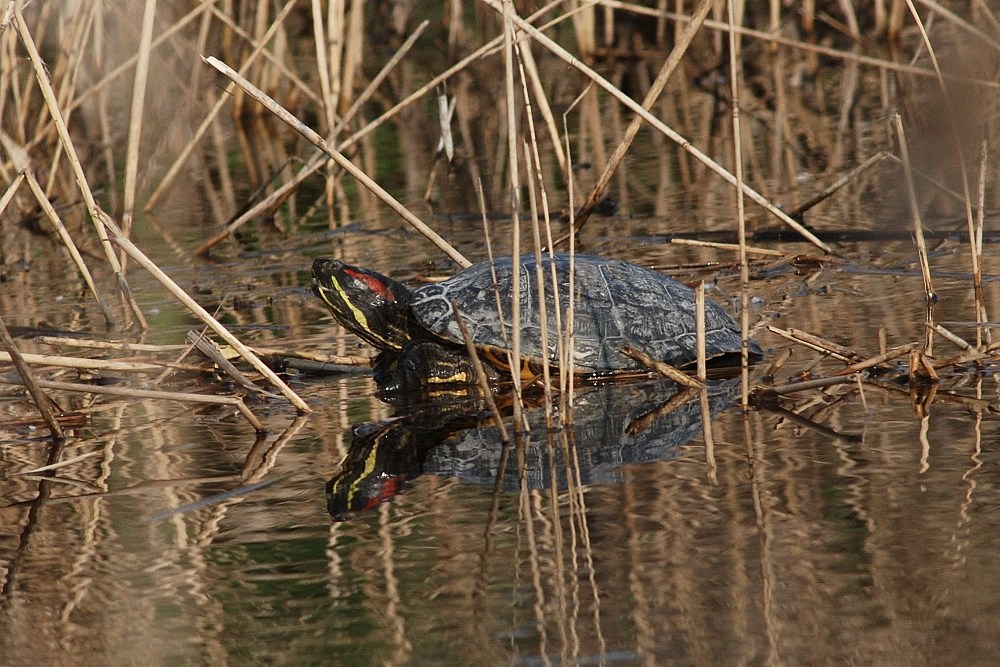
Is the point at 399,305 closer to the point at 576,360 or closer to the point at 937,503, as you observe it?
the point at 576,360

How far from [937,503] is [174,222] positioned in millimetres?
6331

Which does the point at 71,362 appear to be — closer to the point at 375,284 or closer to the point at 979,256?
the point at 375,284

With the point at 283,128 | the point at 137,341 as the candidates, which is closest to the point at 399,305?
the point at 137,341

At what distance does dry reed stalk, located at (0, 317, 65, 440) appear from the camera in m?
3.76

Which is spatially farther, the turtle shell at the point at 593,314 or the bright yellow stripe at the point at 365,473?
the turtle shell at the point at 593,314

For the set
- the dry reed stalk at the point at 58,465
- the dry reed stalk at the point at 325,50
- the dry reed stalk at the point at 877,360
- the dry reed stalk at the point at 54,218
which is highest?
the dry reed stalk at the point at 325,50

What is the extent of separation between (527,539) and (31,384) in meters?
1.69

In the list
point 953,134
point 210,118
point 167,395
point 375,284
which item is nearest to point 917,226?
point 953,134

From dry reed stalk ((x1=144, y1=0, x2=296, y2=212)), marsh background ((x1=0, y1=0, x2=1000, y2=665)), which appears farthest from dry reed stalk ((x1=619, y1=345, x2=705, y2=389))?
dry reed stalk ((x1=144, y1=0, x2=296, y2=212))

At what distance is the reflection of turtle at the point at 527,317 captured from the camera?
14.7 feet

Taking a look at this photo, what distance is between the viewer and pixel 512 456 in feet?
11.8

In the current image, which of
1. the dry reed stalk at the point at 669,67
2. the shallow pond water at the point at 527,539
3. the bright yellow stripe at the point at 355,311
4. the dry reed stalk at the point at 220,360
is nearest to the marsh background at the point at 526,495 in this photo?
the shallow pond water at the point at 527,539

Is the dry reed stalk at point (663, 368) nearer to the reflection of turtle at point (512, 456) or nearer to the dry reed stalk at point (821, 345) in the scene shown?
the reflection of turtle at point (512, 456)

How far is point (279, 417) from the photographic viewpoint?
13.8ft
